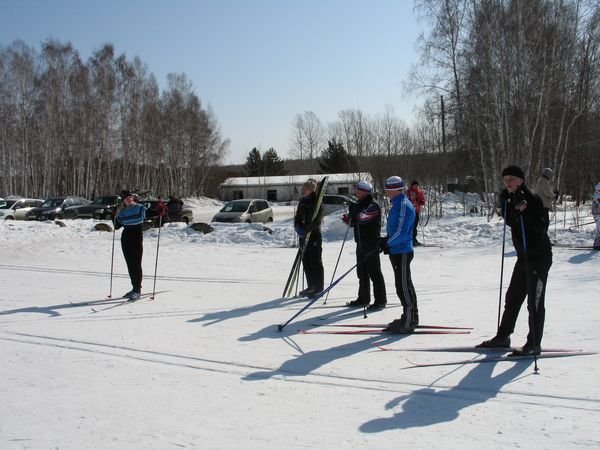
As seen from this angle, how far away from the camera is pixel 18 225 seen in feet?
67.3

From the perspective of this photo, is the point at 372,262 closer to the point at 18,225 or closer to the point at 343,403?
the point at 343,403

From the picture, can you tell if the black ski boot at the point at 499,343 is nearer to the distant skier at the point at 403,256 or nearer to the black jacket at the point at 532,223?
the black jacket at the point at 532,223

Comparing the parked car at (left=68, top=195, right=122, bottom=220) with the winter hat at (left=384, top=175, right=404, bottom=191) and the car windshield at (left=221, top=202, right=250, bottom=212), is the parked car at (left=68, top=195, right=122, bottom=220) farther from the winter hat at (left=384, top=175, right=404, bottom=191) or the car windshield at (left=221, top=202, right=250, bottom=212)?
the winter hat at (left=384, top=175, right=404, bottom=191)

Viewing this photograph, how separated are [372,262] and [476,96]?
18096mm

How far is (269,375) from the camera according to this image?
4844 mm

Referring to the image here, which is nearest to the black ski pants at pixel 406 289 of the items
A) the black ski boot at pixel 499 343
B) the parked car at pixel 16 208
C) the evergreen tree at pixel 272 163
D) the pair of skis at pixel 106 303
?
the black ski boot at pixel 499 343

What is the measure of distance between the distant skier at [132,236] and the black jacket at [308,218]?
231 centimetres

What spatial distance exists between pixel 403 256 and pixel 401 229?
0.95 ft

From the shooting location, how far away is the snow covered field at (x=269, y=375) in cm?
365

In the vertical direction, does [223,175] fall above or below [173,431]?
above

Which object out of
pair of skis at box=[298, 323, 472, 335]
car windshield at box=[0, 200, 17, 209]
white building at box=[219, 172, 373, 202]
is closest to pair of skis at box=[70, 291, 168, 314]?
pair of skis at box=[298, 323, 472, 335]

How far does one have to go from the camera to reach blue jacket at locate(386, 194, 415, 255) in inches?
243

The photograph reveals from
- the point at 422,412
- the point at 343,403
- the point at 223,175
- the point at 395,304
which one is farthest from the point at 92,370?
the point at 223,175

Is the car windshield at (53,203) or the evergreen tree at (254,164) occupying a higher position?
the evergreen tree at (254,164)
